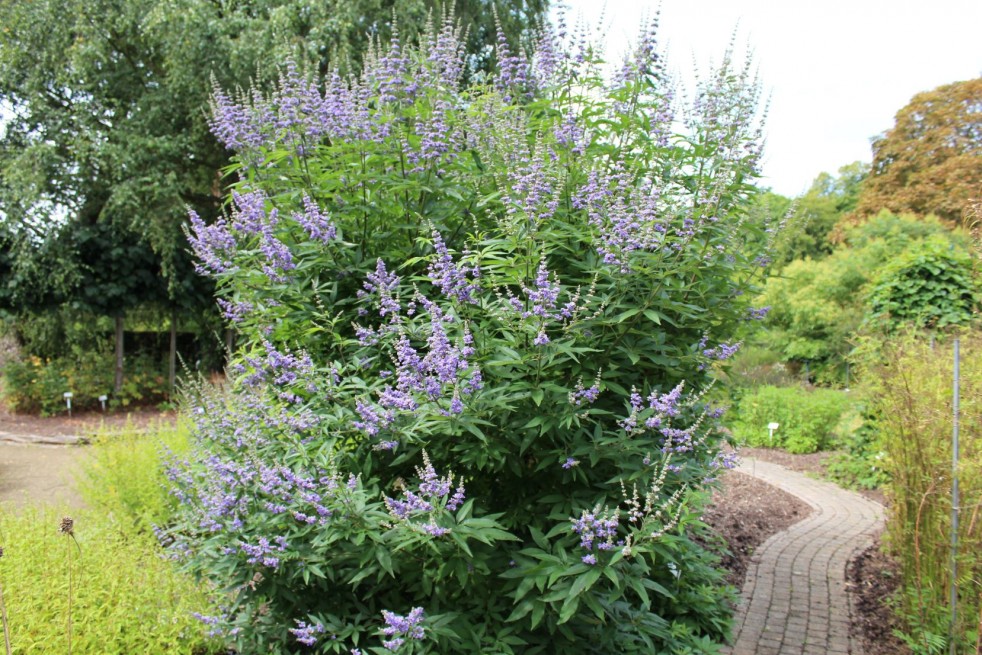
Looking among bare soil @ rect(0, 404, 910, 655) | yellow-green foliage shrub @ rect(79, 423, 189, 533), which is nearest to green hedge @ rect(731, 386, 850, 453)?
bare soil @ rect(0, 404, 910, 655)

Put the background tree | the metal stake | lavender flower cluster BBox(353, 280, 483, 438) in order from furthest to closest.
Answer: the background tree < the metal stake < lavender flower cluster BBox(353, 280, 483, 438)

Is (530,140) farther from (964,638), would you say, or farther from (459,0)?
(459,0)

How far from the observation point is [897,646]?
4117mm

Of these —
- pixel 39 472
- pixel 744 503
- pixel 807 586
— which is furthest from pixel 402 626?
pixel 39 472

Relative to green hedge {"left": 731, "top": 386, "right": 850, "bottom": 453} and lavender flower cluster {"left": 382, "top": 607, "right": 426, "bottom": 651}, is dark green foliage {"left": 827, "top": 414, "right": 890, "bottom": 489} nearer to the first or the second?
green hedge {"left": 731, "top": 386, "right": 850, "bottom": 453}

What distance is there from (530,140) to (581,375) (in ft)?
4.64

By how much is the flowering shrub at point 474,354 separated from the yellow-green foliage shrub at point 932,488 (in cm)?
145

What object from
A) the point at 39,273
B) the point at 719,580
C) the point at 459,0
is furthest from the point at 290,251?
the point at 39,273

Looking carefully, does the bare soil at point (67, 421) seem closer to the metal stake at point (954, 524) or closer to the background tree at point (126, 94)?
the background tree at point (126, 94)

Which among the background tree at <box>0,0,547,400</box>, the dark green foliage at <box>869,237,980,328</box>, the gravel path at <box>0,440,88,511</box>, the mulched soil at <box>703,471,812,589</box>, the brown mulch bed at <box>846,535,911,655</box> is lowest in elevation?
the gravel path at <box>0,440,88,511</box>

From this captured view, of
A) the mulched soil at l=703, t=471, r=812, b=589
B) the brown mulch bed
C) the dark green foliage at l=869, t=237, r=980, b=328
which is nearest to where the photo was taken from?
the brown mulch bed

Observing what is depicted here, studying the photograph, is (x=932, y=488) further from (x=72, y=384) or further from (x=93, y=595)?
(x=72, y=384)

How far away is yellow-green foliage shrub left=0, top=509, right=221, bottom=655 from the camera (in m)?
3.27

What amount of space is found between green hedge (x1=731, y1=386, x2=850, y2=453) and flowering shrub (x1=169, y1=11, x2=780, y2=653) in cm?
711
